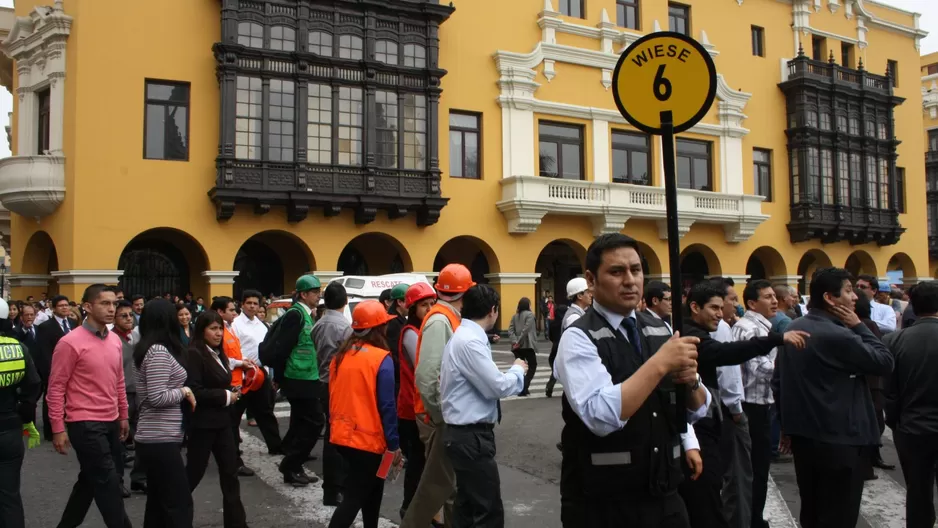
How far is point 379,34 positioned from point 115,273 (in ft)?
31.8

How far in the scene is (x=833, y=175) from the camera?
29.6 meters

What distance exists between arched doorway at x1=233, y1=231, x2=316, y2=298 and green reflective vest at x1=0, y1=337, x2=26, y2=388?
18131 mm

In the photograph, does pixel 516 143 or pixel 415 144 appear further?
pixel 516 143

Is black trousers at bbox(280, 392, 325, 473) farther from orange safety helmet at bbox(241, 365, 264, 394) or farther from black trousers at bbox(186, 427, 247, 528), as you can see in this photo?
black trousers at bbox(186, 427, 247, 528)

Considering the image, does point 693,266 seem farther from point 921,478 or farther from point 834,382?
point 834,382

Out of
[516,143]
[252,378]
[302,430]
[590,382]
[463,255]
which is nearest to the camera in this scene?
[590,382]

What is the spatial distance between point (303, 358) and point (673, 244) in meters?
5.77

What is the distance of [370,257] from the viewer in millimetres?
24875

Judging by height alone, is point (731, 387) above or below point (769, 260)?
below

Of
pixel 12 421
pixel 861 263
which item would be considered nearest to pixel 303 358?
pixel 12 421

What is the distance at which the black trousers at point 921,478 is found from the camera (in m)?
5.19

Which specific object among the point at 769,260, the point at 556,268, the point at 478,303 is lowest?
the point at 478,303

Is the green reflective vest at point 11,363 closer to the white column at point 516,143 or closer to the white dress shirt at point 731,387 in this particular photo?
the white dress shirt at point 731,387

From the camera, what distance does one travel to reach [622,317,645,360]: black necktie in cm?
318
